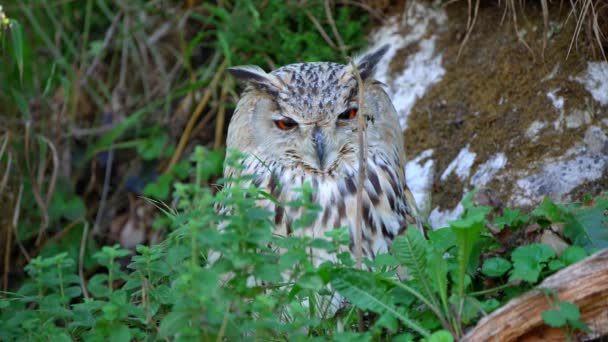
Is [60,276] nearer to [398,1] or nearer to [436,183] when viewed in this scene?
[436,183]

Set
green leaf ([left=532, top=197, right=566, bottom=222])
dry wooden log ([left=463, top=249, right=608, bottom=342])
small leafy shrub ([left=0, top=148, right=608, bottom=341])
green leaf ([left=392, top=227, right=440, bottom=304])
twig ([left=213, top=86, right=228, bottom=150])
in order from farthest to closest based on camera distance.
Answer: twig ([left=213, top=86, right=228, bottom=150])
green leaf ([left=532, top=197, right=566, bottom=222])
green leaf ([left=392, top=227, right=440, bottom=304])
dry wooden log ([left=463, top=249, right=608, bottom=342])
small leafy shrub ([left=0, top=148, right=608, bottom=341])

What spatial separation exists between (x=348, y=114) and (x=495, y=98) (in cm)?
95

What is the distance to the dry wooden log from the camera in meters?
1.90

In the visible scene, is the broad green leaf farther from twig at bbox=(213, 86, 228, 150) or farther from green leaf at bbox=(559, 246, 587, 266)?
twig at bbox=(213, 86, 228, 150)

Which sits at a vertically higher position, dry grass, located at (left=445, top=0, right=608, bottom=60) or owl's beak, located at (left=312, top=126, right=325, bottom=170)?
dry grass, located at (left=445, top=0, right=608, bottom=60)

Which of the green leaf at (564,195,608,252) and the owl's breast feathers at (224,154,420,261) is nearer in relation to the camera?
the green leaf at (564,195,608,252)

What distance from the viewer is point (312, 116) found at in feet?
8.75

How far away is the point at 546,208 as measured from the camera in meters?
2.13

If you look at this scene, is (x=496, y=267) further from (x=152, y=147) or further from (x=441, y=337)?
(x=152, y=147)

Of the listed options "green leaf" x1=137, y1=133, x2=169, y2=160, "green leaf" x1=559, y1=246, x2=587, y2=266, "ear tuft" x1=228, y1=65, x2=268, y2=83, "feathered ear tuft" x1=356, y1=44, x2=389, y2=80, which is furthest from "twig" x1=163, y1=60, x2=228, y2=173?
"green leaf" x1=559, y1=246, x2=587, y2=266

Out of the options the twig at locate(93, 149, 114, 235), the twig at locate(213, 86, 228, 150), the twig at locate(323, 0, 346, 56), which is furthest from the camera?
the twig at locate(93, 149, 114, 235)

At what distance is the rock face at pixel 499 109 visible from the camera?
9.96ft

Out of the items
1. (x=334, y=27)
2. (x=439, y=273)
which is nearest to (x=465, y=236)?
(x=439, y=273)

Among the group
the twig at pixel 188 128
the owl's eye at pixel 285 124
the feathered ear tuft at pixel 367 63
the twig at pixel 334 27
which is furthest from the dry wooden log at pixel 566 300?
the twig at pixel 188 128
